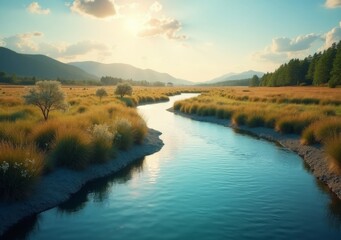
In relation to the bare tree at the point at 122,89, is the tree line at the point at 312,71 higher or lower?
higher

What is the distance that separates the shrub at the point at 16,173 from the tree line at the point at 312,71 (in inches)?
3179

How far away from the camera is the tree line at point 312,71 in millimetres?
87656

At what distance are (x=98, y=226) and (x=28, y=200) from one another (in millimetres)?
3783

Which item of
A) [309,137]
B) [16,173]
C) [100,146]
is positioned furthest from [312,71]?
[16,173]

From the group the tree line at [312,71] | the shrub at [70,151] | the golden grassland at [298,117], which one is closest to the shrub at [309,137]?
the golden grassland at [298,117]

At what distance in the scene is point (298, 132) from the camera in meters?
32.4

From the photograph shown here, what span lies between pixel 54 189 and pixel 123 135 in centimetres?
950

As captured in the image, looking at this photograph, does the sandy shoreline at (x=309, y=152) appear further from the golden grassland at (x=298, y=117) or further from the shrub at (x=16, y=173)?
the shrub at (x=16, y=173)

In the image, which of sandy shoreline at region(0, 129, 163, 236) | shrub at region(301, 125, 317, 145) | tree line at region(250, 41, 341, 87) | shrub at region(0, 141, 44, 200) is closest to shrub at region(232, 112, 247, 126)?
shrub at region(301, 125, 317, 145)

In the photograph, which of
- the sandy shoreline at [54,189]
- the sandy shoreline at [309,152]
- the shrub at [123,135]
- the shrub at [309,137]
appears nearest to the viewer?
the sandy shoreline at [54,189]

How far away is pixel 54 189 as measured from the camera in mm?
16688

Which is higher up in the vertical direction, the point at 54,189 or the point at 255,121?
the point at 255,121

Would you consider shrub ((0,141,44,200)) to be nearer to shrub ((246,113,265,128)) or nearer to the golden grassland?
the golden grassland

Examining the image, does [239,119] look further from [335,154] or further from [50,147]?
[50,147]
